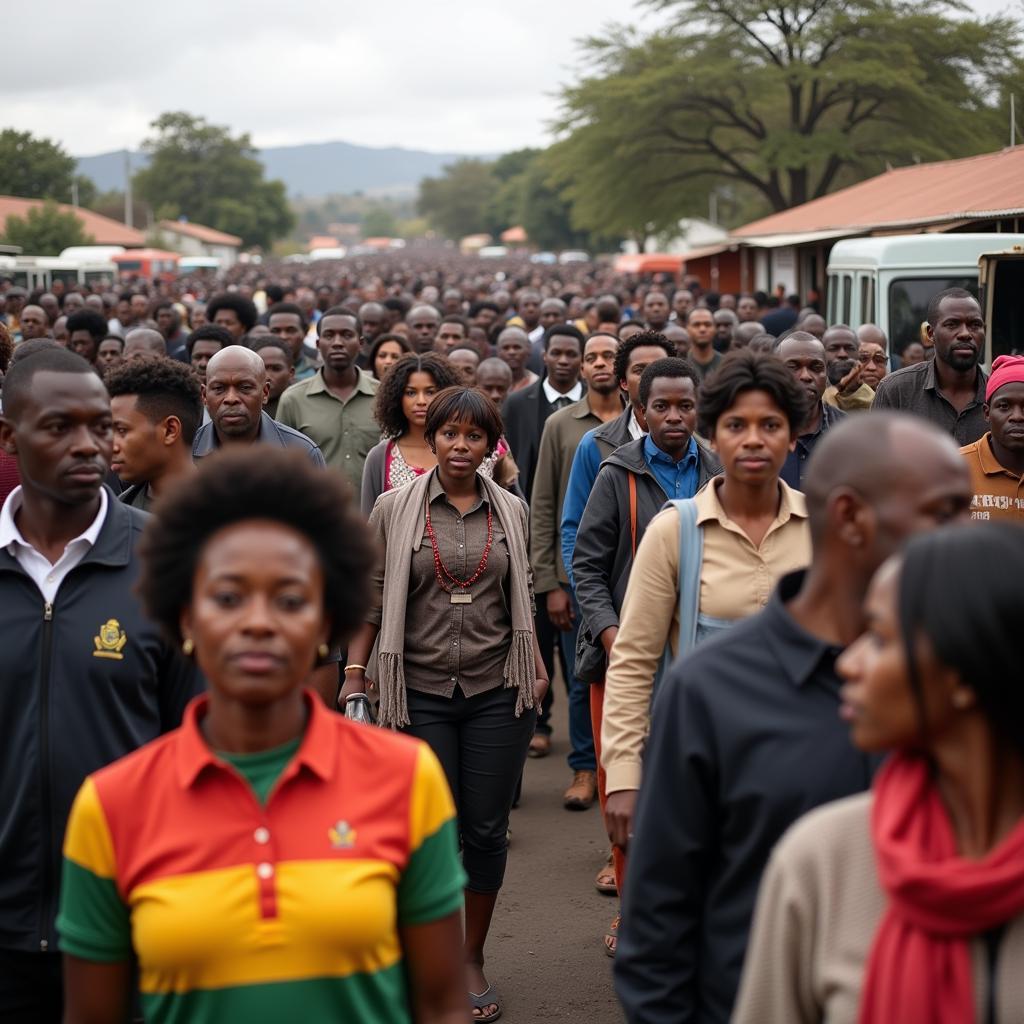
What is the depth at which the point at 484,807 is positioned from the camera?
504cm

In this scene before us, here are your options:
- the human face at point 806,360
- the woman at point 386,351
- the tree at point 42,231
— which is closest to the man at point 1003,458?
the human face at point 806,360

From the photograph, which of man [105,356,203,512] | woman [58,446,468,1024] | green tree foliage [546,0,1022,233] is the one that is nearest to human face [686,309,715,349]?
man [105,356,203,512]

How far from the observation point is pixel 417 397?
6.55 metres

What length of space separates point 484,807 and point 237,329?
7668 mm

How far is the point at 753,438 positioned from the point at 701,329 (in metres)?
8.59

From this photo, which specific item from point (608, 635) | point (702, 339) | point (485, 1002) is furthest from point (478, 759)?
point (702, 339)

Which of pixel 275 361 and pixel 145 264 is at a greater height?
pixel 145 264

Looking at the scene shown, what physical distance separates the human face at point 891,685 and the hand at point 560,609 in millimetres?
4941

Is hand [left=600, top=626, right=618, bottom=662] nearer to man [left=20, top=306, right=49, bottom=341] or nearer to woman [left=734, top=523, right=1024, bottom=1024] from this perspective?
woman [left=734, top=523, right=1024, bottom=1024]

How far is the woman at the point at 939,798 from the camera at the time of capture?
6.28 feet

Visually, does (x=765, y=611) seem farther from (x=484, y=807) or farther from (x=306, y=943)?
(x=484, y=807)

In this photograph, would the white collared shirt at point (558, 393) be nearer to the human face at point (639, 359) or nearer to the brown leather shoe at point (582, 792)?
the human face at point (639, 359)

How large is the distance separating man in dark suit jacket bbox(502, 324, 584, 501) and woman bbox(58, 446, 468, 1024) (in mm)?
6171

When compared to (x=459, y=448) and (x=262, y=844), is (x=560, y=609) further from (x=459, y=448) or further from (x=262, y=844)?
(x=262, y=844)
